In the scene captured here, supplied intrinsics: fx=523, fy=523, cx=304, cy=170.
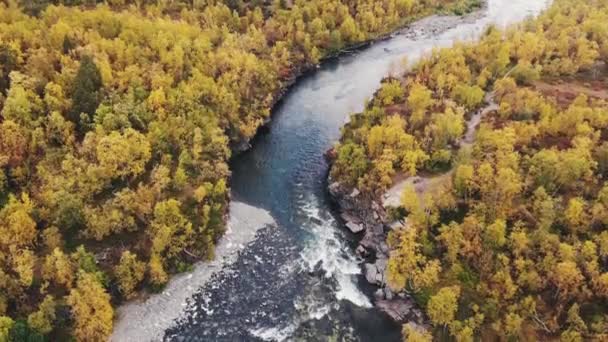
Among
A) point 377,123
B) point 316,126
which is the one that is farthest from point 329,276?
point 316,126

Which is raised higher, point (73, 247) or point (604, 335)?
point (73, 247)

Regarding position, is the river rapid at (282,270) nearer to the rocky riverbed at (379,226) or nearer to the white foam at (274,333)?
the white foam at (274,333)

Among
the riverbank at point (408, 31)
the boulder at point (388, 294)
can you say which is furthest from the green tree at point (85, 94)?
the boulder at point (388, 294)

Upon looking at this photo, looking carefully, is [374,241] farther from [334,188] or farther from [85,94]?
[85,94]

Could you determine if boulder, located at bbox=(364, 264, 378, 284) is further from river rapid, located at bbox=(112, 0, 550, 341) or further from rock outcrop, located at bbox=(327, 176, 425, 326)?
river rapid, located at bbox=(112, 0, 550, 341)

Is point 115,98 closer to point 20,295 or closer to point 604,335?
point 20,295

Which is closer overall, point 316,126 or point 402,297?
point 402,297

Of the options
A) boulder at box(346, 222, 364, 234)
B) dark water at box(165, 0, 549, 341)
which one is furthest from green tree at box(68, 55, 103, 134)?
boulder at box(346, 222, 364, 234)
